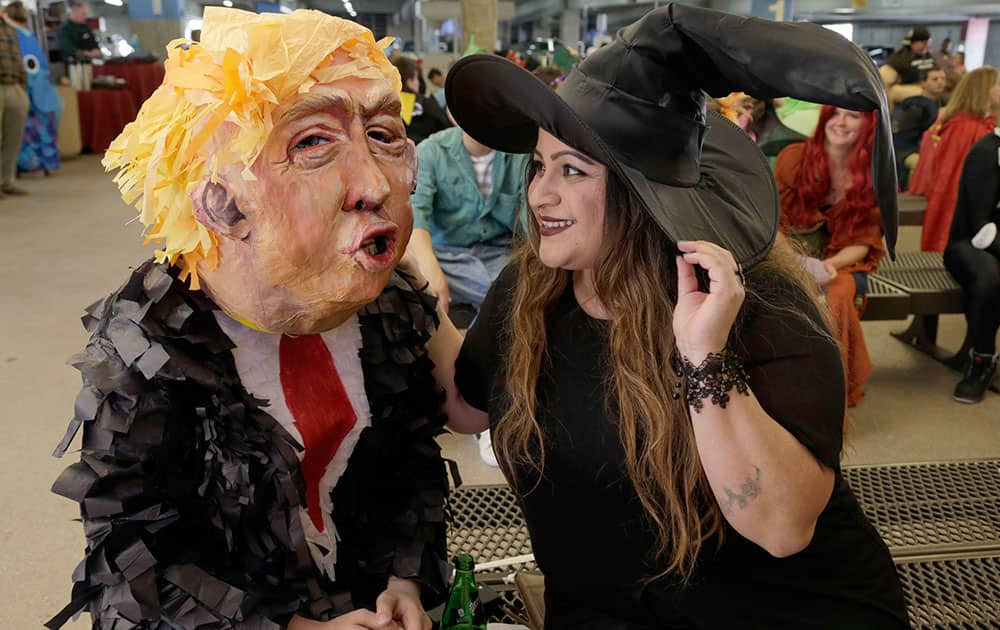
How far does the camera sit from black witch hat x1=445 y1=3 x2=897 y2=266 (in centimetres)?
110

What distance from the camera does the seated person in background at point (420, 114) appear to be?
17.5 feet

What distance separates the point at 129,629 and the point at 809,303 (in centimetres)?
115

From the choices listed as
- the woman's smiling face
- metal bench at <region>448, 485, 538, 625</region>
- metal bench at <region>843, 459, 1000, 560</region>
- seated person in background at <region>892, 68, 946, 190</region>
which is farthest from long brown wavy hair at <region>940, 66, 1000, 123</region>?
the woman's smiling face

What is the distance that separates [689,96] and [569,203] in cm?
25

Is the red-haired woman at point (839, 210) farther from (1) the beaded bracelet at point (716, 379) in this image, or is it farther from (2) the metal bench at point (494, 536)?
(1) the beaded bracelet at point (716, 379)

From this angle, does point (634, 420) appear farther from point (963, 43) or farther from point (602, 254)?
point (963, 43)

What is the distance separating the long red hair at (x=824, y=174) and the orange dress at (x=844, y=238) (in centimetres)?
1

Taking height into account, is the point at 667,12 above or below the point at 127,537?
above

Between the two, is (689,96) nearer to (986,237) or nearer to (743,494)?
(743,494)

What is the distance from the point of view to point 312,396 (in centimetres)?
128

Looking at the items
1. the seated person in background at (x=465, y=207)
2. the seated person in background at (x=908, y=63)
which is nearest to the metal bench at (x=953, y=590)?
the seated person in background at (x=465, y=207)

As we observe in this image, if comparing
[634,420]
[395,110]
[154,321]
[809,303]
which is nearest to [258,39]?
[395,110]

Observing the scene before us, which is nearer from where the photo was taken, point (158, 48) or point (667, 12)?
point (667, 12)

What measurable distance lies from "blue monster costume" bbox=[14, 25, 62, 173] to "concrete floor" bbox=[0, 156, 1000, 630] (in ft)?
9.05
